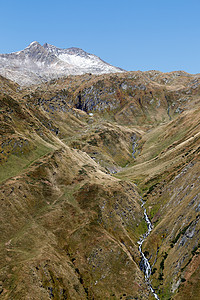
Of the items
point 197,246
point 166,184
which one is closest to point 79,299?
point 197,246

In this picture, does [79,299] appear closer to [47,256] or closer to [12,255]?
[47,256]

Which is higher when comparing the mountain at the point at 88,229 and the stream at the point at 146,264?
the mountain at the point at 88,229

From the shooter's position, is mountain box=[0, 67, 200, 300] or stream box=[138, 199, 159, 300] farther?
stream box=[138, 199, 159, 300]

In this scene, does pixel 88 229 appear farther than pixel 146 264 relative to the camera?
Yes

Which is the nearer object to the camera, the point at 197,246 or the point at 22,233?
the point at 197,246

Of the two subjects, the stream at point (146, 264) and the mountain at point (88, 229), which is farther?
the stream at point (146, 264)

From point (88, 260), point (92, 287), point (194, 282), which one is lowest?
point (194, 282)

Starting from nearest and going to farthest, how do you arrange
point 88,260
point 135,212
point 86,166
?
point 88,260
point 135,212
point 86,166

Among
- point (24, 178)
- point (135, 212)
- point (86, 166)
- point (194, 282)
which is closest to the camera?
point (194, 282)

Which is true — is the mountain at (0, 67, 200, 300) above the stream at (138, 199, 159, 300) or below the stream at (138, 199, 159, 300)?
above

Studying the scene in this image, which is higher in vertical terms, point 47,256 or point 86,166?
point 86,166

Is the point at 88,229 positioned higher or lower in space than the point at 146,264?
higher
